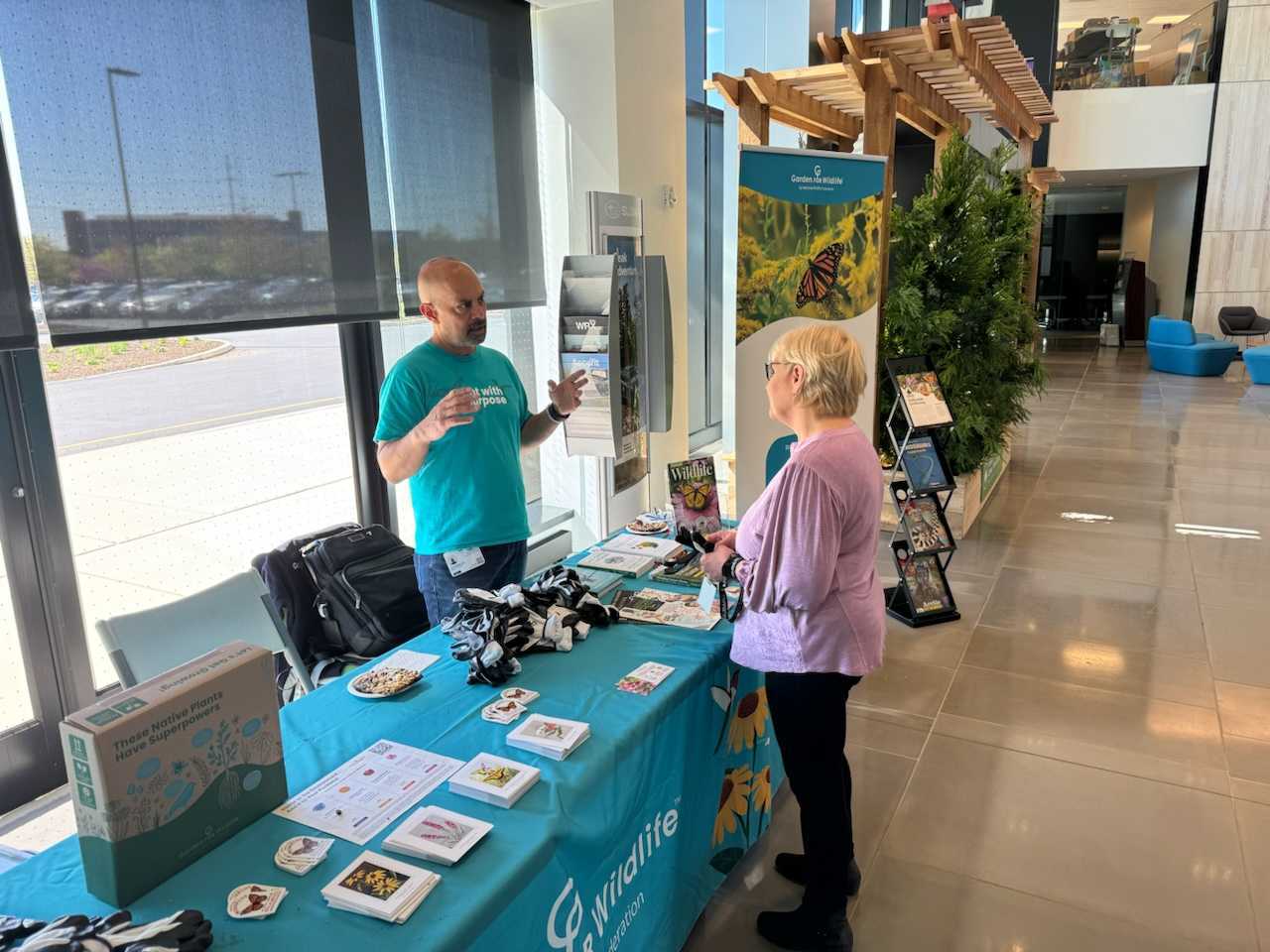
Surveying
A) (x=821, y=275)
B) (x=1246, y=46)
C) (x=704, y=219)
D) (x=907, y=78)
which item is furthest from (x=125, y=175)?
(x=1246, y=46)

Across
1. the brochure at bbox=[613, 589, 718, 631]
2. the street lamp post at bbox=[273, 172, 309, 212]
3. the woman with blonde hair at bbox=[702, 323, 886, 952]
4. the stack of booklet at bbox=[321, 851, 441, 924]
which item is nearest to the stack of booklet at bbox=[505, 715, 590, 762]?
the stack of booklet at bbox=[321, 851, 441, 924]

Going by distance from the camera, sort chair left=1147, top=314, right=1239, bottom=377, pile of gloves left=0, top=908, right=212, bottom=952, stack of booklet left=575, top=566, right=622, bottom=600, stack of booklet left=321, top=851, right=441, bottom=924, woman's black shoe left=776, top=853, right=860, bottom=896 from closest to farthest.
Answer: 1. pile of gloves left=0, top=908, right=212, bottom=952
2. stack of booklet left=321, top=851, right=441, bottom=924
3. woman's black shoe left=776, top=853, right=860, bottom=896
4. stack of booklet left=575, top=566, right=622, bottom=600
5. chair left=1147, top=314, right=1239, bottom=377

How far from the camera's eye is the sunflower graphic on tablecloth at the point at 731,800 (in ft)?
8.00

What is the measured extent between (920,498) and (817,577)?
2.94 meters

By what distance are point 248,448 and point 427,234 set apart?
1271 mm

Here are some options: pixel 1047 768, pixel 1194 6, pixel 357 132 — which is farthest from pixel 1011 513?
pixel 1194 6

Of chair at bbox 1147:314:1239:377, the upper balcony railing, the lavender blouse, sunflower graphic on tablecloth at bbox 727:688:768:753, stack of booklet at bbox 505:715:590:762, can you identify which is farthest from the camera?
the upper balcony railing

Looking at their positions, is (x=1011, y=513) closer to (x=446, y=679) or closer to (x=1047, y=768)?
(x=1047, y=768)

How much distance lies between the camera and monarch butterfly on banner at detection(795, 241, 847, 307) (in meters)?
4.34

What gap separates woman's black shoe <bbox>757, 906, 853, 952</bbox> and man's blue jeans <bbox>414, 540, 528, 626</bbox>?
1.24 metres

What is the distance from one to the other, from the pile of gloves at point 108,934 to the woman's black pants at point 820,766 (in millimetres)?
1298

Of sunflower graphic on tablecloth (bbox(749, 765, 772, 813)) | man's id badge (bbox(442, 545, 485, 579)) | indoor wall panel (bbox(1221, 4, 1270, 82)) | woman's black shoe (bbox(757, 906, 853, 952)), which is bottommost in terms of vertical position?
woman's black shoe (bbox(757, 906, 853, 952))

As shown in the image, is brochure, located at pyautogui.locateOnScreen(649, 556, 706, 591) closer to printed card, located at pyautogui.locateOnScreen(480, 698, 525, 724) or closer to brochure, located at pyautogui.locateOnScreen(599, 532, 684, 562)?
brochure, located at pyautogui.locateOnScreen(599, 532, 684, 562)

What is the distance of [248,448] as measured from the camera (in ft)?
13.1
